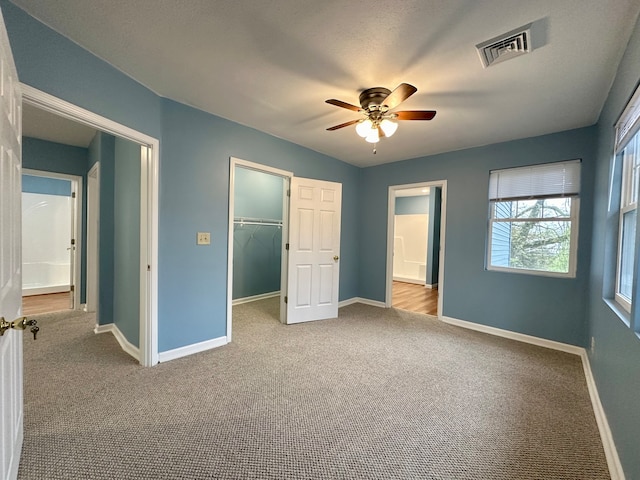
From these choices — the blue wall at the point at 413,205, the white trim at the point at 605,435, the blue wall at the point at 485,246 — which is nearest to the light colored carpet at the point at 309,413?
the white trim at the point at 605,435

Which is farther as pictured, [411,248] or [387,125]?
[411,248]

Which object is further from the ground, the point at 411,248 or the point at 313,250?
the point at 313,250

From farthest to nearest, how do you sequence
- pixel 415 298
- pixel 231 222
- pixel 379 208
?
1. pixel 415 298
2. pixel 379 208
3. pixel 231 222

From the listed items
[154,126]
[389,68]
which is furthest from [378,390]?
[154,126]

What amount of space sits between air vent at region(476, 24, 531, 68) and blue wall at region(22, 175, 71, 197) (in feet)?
22.2

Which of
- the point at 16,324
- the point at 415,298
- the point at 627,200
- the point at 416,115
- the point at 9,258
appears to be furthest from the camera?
the point at 415,298

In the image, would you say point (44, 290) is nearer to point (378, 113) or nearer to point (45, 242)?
point (45, 242)

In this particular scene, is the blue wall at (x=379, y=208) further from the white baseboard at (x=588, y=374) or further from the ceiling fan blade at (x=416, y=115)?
the ceiling fan blade at (x=416, y=115)

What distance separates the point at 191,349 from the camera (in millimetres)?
2834

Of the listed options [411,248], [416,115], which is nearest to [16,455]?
[416,115]

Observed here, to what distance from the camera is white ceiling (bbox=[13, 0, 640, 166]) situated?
1.52 m

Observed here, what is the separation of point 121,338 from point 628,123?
473 cm

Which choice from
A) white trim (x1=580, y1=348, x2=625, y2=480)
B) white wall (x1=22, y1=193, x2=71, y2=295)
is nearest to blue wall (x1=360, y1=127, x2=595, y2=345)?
white trim (x1=580, y1=348, x2=625, y2=480)

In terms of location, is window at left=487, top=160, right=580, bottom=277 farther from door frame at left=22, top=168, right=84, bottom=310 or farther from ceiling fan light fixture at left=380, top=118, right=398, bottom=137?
door frame at left=22, top=168, right=84, bottom=310
